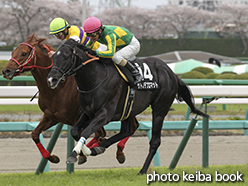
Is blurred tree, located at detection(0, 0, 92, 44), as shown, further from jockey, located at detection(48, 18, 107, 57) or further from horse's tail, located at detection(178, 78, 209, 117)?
jockey, located at detection(48, 18, 107, 57)

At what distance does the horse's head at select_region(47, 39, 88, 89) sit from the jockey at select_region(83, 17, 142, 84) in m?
0.18

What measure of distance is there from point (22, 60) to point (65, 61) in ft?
2.64


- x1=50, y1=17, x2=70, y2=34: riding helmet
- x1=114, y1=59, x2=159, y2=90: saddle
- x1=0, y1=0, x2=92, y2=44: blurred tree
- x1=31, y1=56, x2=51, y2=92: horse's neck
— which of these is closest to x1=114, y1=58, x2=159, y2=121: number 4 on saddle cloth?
x1=114, y1=59, x2=159, y2=90: saddle

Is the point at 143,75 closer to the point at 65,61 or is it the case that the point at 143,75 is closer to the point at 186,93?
the point at 186,93

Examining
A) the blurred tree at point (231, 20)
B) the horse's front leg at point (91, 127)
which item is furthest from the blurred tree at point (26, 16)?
the horse's front leg at point (91, 127)

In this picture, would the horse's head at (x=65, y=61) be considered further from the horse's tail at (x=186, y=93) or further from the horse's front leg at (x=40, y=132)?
the horse's tail at (x=186, y=93)

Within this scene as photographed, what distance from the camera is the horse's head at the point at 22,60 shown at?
375cm

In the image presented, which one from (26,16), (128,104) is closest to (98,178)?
(128,104)

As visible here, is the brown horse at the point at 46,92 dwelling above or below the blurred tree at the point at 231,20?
above

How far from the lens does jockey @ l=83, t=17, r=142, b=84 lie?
3371 mm

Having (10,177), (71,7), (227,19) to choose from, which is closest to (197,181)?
(10,177)

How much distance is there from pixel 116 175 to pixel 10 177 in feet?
2.93

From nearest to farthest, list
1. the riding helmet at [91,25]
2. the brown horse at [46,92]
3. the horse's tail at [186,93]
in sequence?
the riding helmet at [91,25] < the brown horse at [46,92] < the horse's tail at [186,93]

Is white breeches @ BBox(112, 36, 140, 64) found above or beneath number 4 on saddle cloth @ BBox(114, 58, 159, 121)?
above
